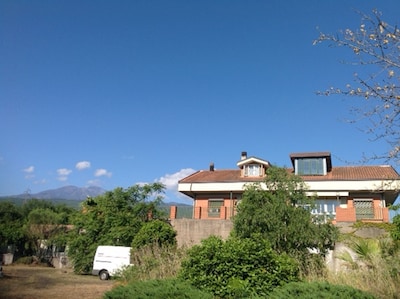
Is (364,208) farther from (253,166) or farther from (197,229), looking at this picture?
(197,229)

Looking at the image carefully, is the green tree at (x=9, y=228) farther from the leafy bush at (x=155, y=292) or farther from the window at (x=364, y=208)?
the leafy bush at (x=155, y=292)

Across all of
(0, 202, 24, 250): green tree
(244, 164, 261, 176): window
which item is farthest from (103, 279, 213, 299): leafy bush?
(0, 202, 24, 250): green tree

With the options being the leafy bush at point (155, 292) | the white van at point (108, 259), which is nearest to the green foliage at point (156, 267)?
the leafy bush at point (155, 292)

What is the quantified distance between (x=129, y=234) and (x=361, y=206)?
53.8ft

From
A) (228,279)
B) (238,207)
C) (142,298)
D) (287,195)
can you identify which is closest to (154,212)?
(238,207)

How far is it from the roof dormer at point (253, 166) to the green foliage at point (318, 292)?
75.4 ft

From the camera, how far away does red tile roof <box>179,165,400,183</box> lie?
85.7ft

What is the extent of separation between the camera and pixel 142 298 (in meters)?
6.61

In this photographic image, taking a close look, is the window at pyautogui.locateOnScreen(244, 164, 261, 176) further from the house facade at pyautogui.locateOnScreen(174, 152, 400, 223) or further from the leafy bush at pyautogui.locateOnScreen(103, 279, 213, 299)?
the leafy bush at pyautogui.locateOnScreen(103, 279, 213, 299)

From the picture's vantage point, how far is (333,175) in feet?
90.7

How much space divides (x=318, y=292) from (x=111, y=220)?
2120 centimetres

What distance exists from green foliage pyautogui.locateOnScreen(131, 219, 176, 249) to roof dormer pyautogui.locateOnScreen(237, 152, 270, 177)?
10021 millimetres

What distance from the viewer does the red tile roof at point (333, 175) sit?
26122mm

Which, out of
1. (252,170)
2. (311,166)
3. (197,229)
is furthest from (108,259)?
(311,166)
